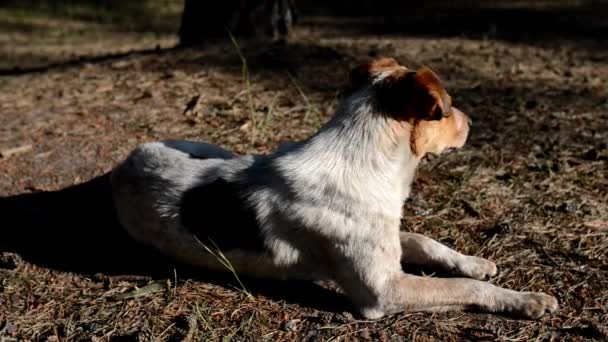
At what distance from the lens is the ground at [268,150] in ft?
11.7

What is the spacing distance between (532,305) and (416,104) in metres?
1.29

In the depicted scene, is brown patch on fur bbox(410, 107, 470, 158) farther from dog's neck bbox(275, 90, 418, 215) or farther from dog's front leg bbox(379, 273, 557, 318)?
dog's front leg bbox(379, 273, 557, 318)

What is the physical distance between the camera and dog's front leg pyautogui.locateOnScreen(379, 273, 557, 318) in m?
3.55

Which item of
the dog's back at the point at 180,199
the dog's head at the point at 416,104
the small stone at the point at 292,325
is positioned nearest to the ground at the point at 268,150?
the small stone at the point at 292,325

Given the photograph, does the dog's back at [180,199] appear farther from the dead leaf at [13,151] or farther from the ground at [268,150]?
the dead leaf at [13,151]

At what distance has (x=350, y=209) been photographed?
3.56 metres

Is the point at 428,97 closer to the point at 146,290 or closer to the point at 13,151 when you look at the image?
the point at 146,290

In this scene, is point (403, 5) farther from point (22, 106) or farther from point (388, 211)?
point (388, 211)

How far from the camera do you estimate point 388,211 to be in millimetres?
3633

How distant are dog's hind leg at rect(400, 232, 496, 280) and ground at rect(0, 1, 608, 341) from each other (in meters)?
0.12

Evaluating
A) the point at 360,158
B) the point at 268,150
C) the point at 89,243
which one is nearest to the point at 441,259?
the point at 360,158

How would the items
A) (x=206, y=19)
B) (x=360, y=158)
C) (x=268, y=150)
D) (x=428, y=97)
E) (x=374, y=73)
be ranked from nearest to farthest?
(x=428, y=97) → (x=360, y=158) → (x=374, y=73) → (x=268, y=150) → (x=206, y=19)

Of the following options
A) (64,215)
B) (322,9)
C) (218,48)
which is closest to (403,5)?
(322,9)

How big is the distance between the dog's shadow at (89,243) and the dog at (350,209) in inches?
4.6
